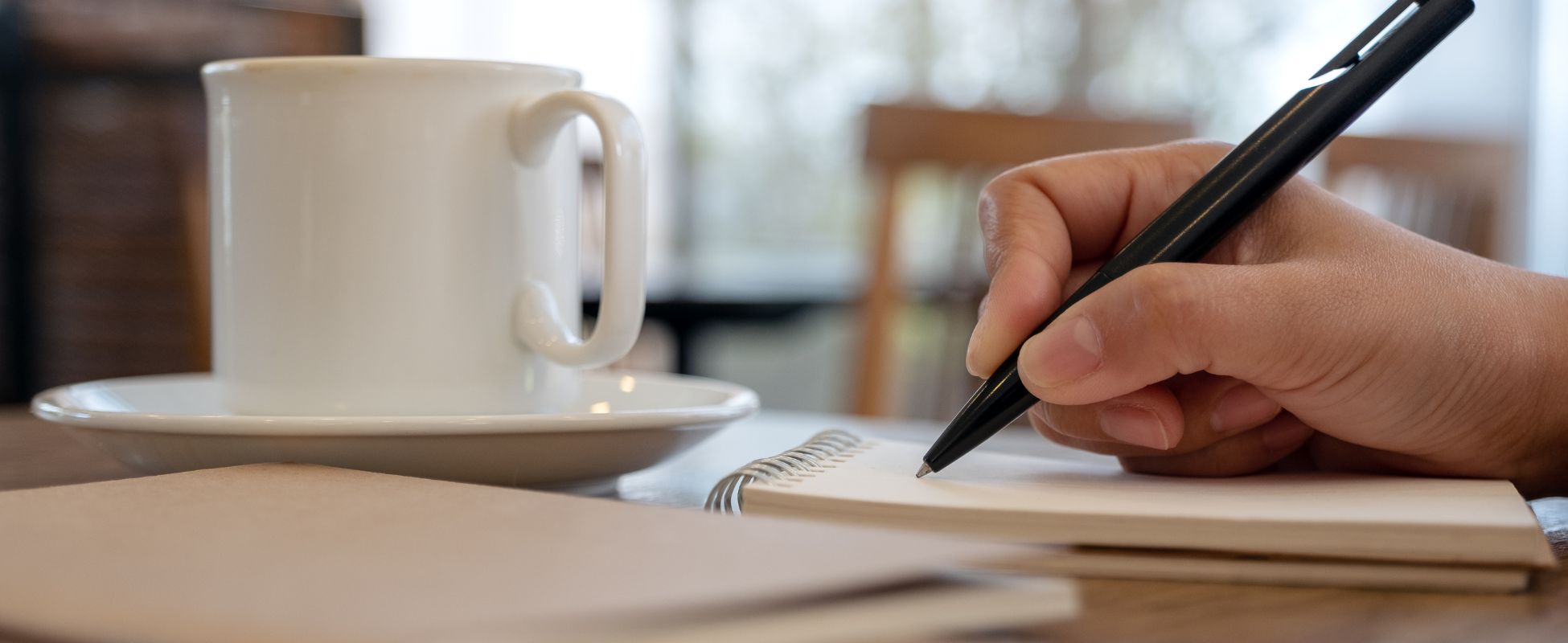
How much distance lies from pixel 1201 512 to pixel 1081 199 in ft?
0.75

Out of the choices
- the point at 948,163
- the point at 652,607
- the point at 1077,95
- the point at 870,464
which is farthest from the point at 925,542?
the point at 1077,95

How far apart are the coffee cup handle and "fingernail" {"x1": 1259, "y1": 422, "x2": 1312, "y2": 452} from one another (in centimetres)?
26

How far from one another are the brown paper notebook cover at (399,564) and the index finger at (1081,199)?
25cm

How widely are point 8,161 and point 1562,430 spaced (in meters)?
2.69

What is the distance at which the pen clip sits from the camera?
1.49 ft

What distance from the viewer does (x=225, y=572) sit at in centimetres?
27

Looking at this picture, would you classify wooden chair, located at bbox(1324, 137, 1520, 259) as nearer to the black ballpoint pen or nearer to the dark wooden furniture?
the black ballpoint pen

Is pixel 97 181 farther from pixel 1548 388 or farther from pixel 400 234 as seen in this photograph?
pixel 1548 388

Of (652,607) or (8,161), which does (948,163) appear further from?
(8,161)

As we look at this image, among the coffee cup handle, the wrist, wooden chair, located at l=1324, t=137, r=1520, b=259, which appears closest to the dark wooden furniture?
wooden chair, located at l=1324, t=137, r=1520, b=259

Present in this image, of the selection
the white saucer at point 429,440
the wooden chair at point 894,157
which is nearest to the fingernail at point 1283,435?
the white saucer at point 429,440

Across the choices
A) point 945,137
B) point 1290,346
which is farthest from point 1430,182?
point 1290,346

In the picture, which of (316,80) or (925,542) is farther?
(316,80)

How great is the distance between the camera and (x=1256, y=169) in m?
0.44
